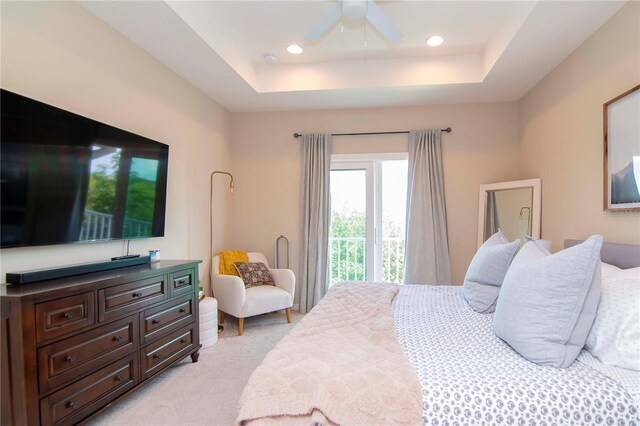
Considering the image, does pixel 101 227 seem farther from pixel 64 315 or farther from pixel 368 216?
pixel 368 216

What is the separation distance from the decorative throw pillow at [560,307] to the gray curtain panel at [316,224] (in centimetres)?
285

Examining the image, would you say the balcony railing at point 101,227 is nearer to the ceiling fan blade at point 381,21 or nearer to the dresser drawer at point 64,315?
the dresser drawer at point 64,315

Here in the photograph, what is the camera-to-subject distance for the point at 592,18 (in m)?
2.29

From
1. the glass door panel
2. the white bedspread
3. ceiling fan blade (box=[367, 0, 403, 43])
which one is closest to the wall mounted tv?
ceiling fan blade (box=[367, 0, 403, 43])

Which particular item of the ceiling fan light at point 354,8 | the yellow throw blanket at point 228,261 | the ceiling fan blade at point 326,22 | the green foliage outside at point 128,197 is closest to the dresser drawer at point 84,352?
the green foliage outside at point 128,197

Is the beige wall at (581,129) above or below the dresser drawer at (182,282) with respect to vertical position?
above

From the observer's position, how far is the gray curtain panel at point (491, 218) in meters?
3.81

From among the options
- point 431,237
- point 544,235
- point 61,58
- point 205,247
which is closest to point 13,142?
point 61,58

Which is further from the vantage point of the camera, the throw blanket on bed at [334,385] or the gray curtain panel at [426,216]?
the gray curtain panel at [426,216]

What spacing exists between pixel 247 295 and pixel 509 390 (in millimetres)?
2747

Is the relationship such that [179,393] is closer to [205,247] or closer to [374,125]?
[205,247]

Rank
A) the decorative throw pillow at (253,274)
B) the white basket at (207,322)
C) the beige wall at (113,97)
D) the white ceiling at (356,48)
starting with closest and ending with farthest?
1. the beige wall at (113,97)
2. the white ceiling at (356,48)
3. the white basket at (207,322)
4. the decorative throw pillow at (253,274)

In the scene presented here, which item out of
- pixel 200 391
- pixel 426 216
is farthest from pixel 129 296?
pixel 426 216

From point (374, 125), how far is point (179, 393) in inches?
138
